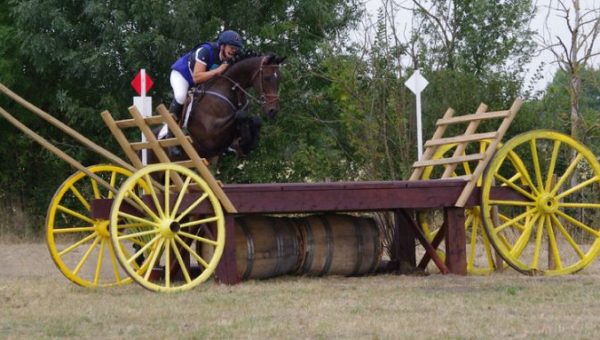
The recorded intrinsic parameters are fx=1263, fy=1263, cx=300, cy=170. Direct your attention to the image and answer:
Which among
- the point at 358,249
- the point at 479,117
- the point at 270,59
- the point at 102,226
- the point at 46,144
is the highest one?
the point at 270,59

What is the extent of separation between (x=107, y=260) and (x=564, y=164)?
7872mm

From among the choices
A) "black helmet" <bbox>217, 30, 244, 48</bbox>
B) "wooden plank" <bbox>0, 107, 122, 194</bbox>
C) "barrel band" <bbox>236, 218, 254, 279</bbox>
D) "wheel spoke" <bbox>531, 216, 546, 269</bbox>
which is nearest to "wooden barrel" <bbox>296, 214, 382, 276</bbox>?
"barrel band" <bbox>236, 218, 254, 279</bbox>

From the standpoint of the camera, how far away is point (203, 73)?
11898 millimetres

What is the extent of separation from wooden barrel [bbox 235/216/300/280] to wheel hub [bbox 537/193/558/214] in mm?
2300

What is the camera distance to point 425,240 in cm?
1197

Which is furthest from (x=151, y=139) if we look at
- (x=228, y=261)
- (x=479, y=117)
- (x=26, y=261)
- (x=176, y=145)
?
(x=26, y=261)

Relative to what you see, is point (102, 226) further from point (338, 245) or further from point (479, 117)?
point (479, 117)

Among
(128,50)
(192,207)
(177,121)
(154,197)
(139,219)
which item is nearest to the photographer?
(139,219)

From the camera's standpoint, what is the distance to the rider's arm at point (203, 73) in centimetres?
1190

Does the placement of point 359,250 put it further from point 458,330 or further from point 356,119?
point 356,119

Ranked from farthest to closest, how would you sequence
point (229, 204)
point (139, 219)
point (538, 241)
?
point (538, 241) < point (229, 204) < point (139, 219)

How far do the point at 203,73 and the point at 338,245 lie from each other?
205cm

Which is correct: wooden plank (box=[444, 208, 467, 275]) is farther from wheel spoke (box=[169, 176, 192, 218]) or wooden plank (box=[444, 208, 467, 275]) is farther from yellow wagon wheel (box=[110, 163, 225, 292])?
wheel spoke (box=[169, 176, 192, 218])

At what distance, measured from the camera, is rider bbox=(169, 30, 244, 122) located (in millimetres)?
11953
